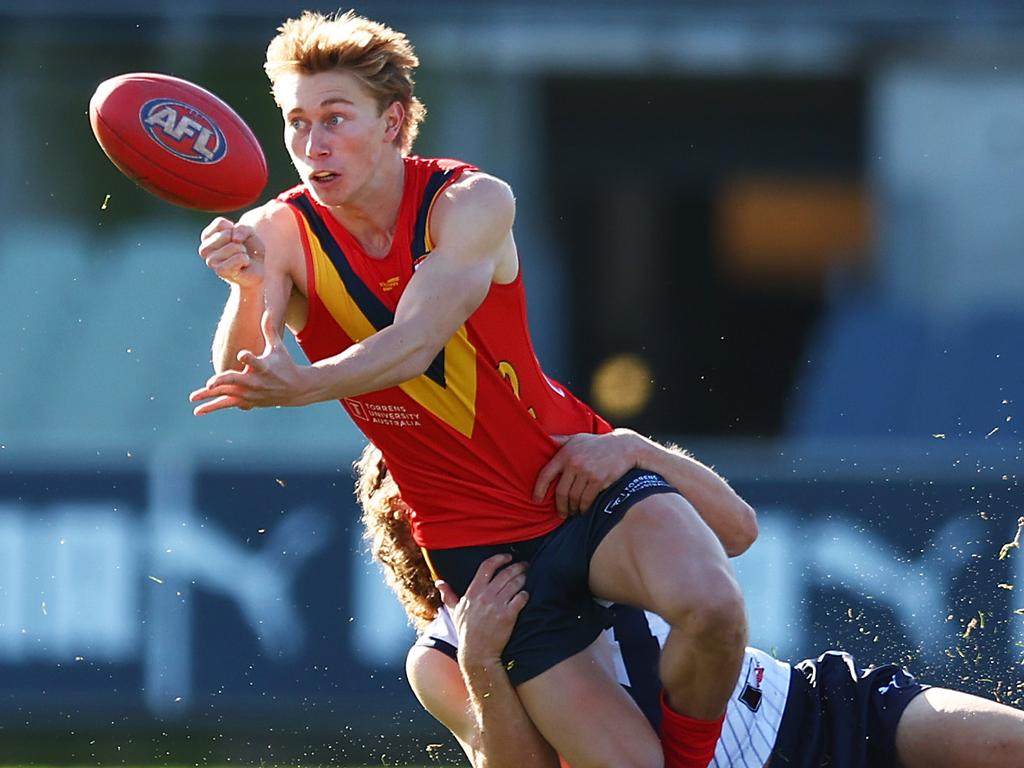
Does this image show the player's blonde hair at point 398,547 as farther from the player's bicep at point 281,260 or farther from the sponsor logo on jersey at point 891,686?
the sponsor logo on jersey at point 891,686

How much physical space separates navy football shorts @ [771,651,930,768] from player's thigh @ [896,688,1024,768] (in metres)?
0.04

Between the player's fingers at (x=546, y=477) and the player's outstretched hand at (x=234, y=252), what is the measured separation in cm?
93

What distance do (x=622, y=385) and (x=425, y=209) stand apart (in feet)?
35.2

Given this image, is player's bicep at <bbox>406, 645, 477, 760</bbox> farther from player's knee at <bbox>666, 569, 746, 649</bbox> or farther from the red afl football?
the red afl football

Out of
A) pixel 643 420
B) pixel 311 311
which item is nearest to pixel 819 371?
pixel 643 420

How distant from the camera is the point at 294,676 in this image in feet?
29.3

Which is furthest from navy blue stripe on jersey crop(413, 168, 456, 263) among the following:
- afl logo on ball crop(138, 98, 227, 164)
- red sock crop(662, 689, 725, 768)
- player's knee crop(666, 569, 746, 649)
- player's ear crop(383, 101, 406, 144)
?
red sock crop(662, 689, 725, 768)

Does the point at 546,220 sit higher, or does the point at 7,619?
the point at 546,220

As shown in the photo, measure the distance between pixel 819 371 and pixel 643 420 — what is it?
223 cm

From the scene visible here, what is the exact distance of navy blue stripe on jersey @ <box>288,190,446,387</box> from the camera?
194 inches

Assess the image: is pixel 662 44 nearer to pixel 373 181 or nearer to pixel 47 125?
pixel 47 125

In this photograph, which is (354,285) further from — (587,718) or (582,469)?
(587,718)

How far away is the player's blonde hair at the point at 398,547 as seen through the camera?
5.54m

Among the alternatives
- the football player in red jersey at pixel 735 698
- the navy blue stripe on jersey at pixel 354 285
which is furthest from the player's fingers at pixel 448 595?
the navy blue stripe on jersey at pixel 354 285
